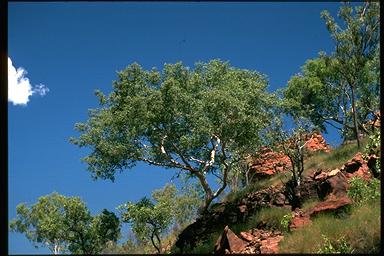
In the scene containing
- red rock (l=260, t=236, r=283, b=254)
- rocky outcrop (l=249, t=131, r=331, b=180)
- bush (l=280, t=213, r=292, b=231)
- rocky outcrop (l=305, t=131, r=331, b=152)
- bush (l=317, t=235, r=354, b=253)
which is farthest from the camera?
rocky outcrop (l=305, t=131, r=331, b=152)

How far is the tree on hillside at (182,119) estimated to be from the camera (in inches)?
1057

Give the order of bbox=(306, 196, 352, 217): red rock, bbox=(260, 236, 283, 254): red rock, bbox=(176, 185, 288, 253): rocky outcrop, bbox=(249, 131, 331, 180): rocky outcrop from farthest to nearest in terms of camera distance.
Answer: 1. bbox=(249, 131, 331, 180): rocky outcrop
2. bbox=(176, 185, 288, 253): rocky outcrop
3. bbox=(306, 196, 352, 217): red rock
4. bbox=(260, 236, 283, 254): red rock

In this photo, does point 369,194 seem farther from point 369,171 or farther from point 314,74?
point 314,74

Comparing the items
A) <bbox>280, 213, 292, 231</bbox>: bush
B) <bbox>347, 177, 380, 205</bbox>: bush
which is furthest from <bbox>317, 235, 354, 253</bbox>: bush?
<bbox>280, 213, 292, 231</bbox>: bush

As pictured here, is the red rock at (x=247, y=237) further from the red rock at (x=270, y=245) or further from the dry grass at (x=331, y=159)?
the dry grass at (x=331, y=159)

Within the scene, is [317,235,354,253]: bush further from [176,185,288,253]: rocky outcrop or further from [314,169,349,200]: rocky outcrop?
[176,185,288,253]: rocky outcrop

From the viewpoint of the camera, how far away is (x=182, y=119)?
28469 millimetres

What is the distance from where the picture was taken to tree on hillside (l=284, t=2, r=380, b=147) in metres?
33.8

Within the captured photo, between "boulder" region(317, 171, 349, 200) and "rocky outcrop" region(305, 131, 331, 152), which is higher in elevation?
"rocky outcrop" region(305, 131, 331, 152)

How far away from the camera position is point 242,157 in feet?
98.5

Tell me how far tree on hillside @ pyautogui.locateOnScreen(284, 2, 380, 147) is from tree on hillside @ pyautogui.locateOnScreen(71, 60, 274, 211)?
6869mm

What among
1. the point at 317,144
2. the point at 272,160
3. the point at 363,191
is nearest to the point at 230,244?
the point at 363,191

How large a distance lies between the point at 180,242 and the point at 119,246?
14.4m
